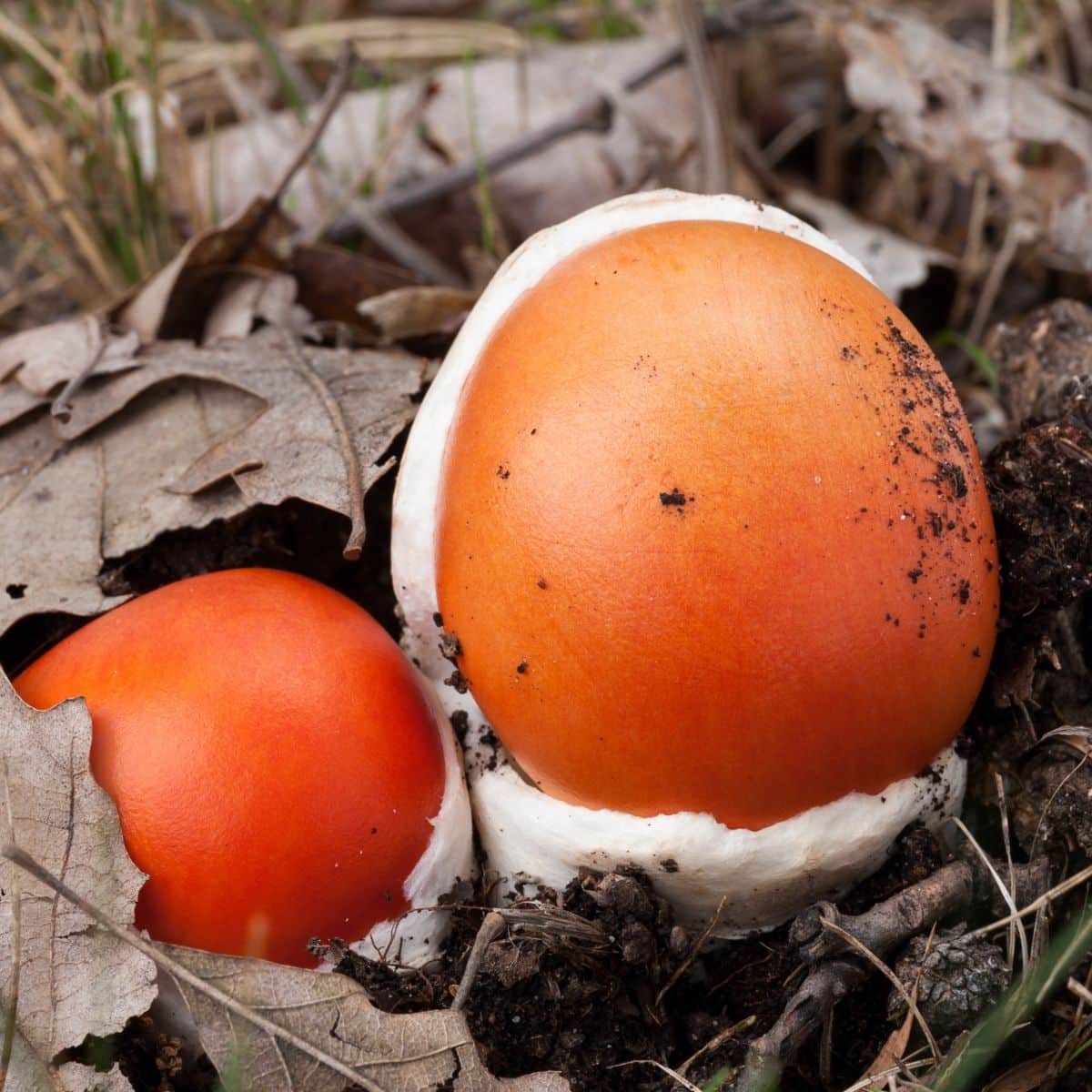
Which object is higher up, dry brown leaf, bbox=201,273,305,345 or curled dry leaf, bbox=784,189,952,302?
dry brown leaf, bbox=201,273,305,345

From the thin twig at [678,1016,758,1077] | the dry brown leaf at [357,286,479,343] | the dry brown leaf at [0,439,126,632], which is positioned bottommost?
the thin twig at [678,1016,758,1077]

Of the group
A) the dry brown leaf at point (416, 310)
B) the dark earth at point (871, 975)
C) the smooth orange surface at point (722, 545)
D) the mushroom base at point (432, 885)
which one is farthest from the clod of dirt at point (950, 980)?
the dry brown leaf at point (416, 310)

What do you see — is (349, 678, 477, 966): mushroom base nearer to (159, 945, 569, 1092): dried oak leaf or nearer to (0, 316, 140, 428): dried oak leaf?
(159, 945, 569, 1092): dried oak leaf

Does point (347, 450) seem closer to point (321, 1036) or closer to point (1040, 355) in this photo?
point (321, 1036)

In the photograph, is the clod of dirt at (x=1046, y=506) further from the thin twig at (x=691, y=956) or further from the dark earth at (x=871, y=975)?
the thin twig at (x=691, y=956)

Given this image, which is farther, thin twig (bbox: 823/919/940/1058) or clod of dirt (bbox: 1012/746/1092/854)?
clod of dirt (bbox: 1012/746/1092/854)

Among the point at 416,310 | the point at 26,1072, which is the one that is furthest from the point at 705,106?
the point at 26,1072

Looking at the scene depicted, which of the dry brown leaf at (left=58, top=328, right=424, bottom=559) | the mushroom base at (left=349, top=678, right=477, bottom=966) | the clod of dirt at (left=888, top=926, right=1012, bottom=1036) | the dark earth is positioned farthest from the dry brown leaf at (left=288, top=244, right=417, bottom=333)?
the clod of dirt at (left=888, top=926, right=1012, bottom=1036)
